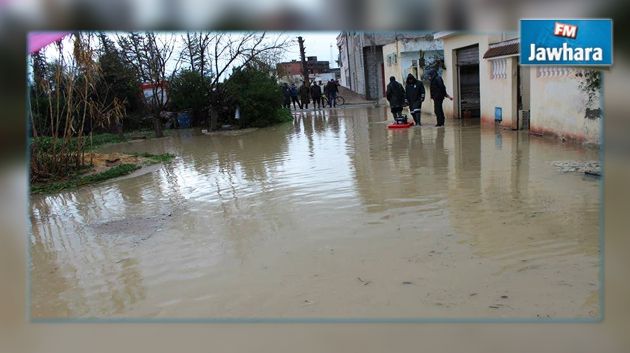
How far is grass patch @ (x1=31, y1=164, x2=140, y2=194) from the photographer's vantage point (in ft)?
28.1

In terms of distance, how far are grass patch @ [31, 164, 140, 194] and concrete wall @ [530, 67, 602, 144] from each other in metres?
7.84

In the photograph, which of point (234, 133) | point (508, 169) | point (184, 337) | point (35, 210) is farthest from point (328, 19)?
point (234, 133)

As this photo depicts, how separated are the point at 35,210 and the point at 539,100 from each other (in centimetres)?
915

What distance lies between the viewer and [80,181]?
29.7ft

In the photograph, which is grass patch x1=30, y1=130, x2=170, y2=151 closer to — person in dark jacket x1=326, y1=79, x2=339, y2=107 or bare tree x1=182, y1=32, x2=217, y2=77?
bare tree x1=182, y1=32, x2=217, y2=77

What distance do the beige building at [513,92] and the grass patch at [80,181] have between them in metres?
6.45

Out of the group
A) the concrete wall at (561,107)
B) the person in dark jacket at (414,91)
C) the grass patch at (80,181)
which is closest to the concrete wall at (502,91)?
the concrete wall at (561,107)

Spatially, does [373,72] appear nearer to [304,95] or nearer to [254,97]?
[304,95]

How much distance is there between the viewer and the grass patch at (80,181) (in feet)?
28.1

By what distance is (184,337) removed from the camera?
2916mm

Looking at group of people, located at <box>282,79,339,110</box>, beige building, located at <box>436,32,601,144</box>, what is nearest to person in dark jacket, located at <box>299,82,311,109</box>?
group of people, located at <box>282,79,339,110</box>

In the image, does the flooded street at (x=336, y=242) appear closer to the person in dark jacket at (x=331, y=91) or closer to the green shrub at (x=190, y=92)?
the green shrub at (x=190, y=92)

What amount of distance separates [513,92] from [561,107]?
244 centimetres

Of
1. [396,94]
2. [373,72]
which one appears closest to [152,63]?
[396,94]
